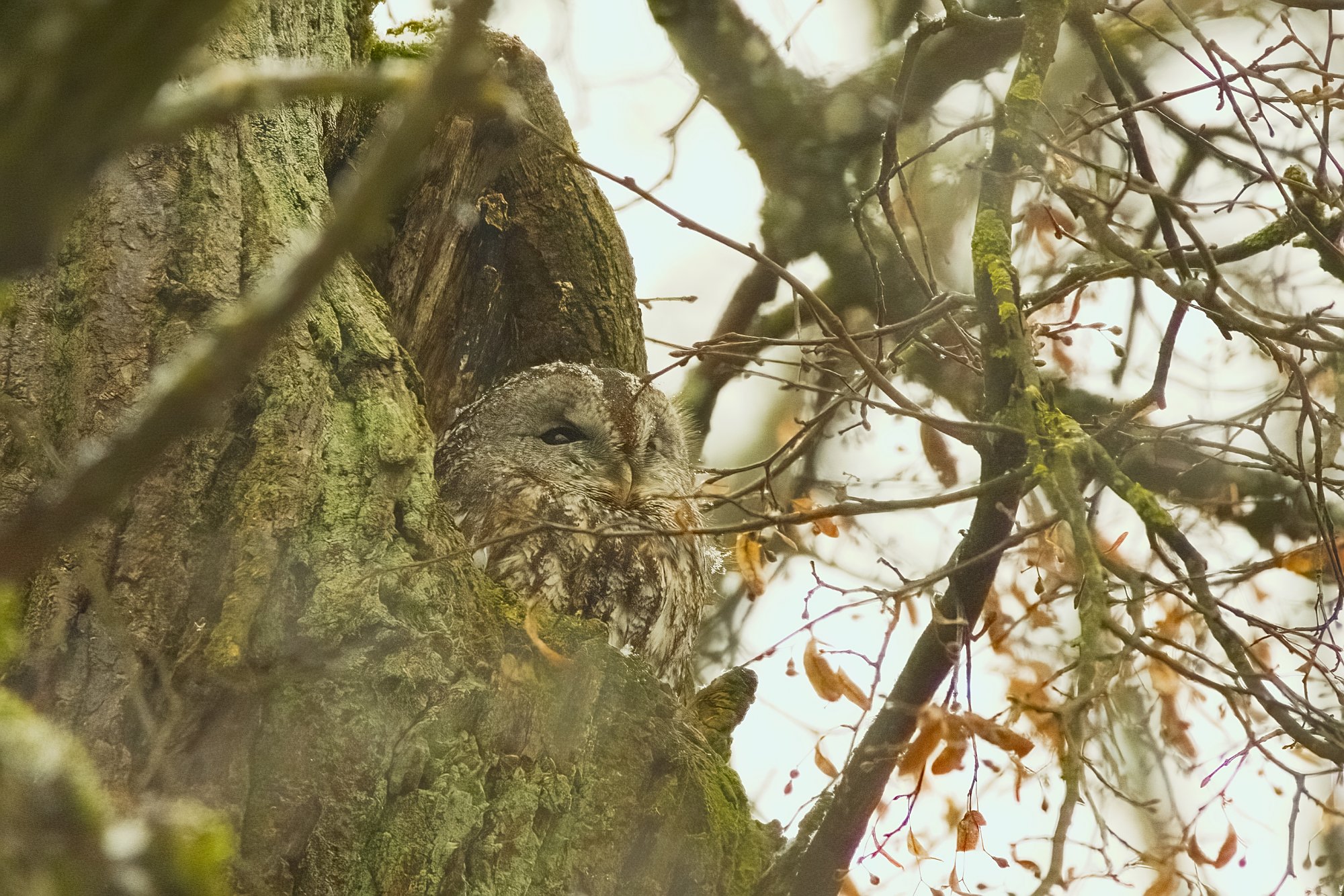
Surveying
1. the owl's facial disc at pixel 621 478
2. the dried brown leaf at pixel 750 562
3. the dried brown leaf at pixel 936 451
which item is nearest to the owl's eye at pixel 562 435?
the owl's facial disc at pixel 621 478

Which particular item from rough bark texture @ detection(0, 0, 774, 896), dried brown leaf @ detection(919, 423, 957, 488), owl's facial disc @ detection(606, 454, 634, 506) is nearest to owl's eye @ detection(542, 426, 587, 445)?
owl's facial disc @ detection(606, 454, 634, 506)

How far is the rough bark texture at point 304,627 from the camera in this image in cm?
160

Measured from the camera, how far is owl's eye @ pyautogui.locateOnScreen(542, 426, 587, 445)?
3557 mm

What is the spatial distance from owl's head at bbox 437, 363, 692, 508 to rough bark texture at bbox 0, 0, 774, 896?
4.05ft

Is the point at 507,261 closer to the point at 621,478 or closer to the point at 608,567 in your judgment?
the point at 621,478

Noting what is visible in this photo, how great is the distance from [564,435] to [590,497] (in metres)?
0.33

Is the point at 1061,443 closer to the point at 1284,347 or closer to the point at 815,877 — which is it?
the point at 815,877

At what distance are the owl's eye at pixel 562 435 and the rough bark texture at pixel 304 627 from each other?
1329mm

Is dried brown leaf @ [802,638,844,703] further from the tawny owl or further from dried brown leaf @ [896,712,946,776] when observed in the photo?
the tawny owl

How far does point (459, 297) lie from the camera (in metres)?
3.48

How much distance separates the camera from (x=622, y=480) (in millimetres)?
3496

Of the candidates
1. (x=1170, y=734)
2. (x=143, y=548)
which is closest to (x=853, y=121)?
(x=1170, y=734)

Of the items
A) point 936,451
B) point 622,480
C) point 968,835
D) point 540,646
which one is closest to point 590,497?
point 622,480

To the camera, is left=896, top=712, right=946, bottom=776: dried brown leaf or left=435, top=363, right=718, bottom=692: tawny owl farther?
left=435, top=363, right=718, bottom=692: tawny owl
